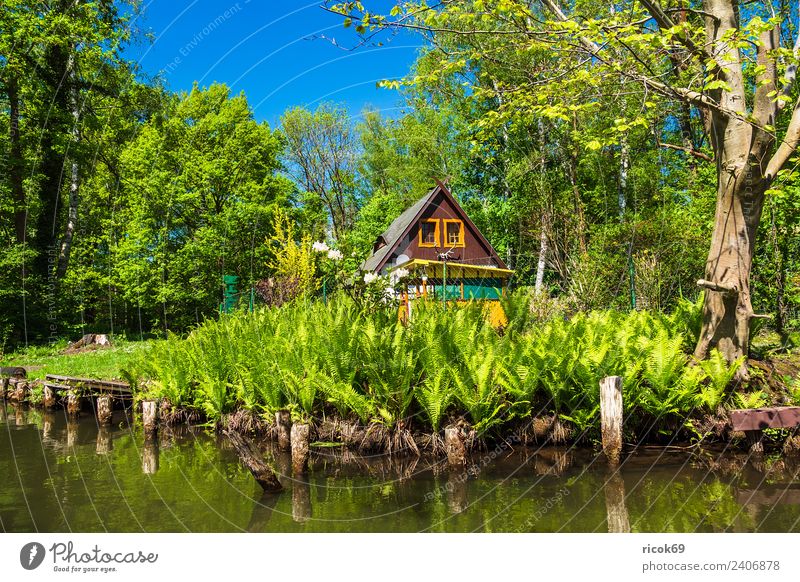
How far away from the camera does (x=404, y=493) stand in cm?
536

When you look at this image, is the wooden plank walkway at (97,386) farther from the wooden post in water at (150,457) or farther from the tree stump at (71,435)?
the wooden post in water at (150,457)

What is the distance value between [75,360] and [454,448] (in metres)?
10.9

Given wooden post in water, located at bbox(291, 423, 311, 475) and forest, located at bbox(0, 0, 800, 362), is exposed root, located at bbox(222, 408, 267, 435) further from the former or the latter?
forest, located at bbox(0, 0, 800, 362)

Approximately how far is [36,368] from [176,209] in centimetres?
950

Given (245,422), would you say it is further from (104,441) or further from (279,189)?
(279,189)

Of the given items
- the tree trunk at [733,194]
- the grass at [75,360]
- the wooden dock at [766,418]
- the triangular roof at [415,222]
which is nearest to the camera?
the wooden dock at [766,418]

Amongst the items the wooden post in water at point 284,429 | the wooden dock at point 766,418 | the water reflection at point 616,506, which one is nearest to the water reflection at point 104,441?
the wooden post in water at point 284,429

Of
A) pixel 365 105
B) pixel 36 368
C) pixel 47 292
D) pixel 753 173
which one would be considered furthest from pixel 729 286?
pixel 365 105

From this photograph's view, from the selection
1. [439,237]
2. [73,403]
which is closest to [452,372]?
[73,403]

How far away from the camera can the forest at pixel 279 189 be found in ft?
31.2

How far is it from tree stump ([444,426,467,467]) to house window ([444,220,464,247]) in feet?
59.1

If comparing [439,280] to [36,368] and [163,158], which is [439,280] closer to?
[36,368]

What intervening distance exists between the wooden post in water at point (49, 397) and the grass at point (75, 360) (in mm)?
577

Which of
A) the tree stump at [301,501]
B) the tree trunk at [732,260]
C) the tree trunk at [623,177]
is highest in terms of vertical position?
the tree trunk at [623,177]
